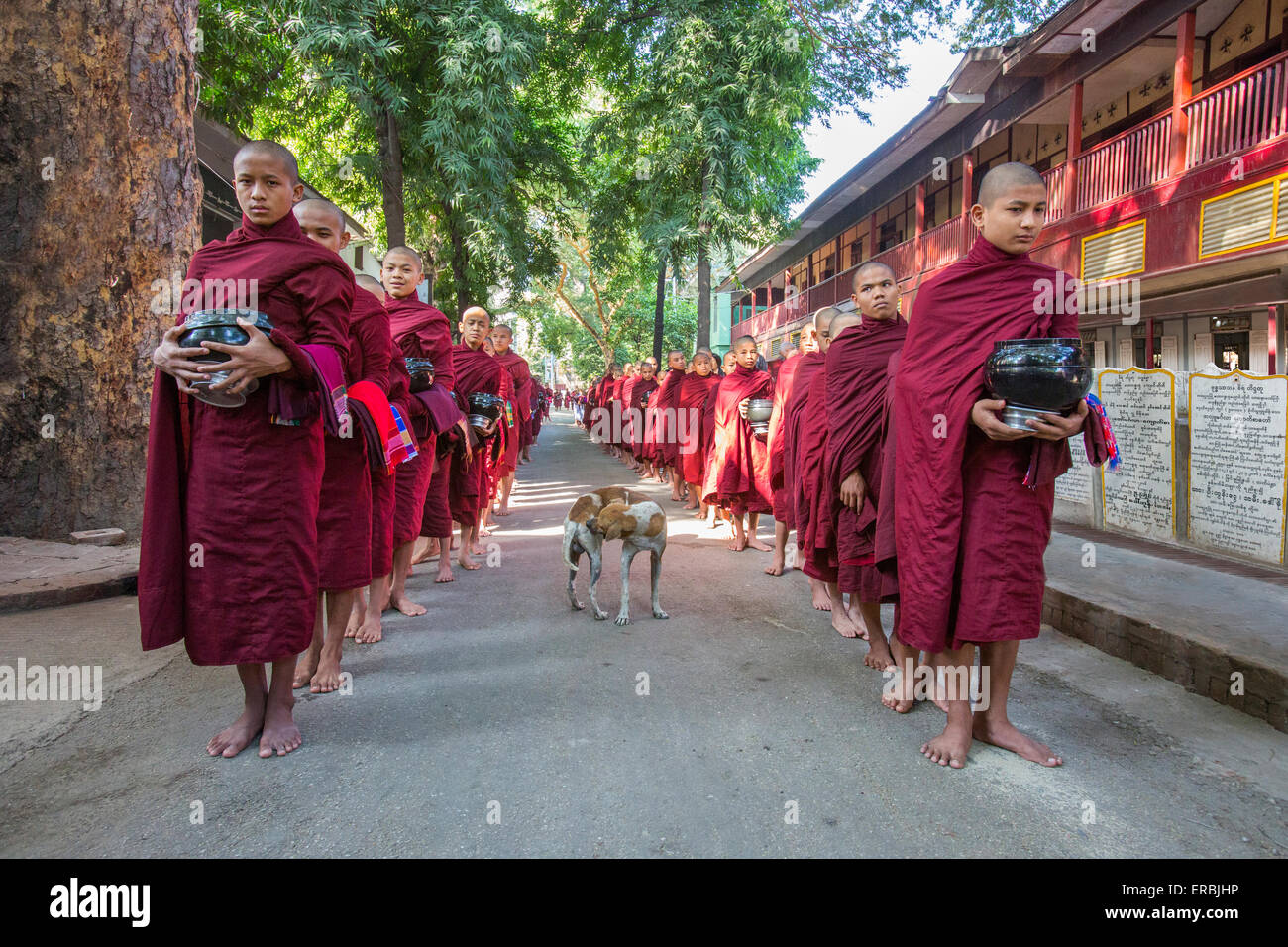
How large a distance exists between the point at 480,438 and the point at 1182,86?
9833mm

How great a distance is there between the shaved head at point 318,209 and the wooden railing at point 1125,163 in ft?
35.3

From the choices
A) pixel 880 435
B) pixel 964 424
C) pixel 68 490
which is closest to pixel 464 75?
pixel 68 490

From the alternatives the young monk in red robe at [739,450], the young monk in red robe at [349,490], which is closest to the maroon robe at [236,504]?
the young monk in red robe at [349,490]

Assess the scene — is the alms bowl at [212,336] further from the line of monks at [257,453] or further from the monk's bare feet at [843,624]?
the monk's bare feet at [843,624]

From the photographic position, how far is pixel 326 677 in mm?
3582

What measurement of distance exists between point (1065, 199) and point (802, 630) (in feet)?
35.1

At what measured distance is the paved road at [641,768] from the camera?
91.0 inches

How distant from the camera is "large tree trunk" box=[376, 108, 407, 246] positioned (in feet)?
43.2

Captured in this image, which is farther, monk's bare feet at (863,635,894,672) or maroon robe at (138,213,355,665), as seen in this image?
monk's bare feet at (863,635,894,672)

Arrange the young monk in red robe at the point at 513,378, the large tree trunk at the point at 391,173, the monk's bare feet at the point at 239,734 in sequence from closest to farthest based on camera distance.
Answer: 1. the monk's bare feet at the point at 239,734
2. the young monk in red robe at the point at 513,378
3. the large tree trunk at the point at 391,173

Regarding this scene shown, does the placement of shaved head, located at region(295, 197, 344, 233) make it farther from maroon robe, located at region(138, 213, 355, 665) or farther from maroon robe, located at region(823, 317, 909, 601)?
maroon robe, located at region(823, 317, 909, 601)

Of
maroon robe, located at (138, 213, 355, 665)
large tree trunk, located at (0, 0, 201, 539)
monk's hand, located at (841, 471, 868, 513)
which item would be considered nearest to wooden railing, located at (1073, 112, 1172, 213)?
monk's hand, located at (841, 471, 868, 513)

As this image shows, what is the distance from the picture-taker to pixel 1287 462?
17.0ft

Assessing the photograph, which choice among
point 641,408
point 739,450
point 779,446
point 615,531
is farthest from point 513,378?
point 615,531
